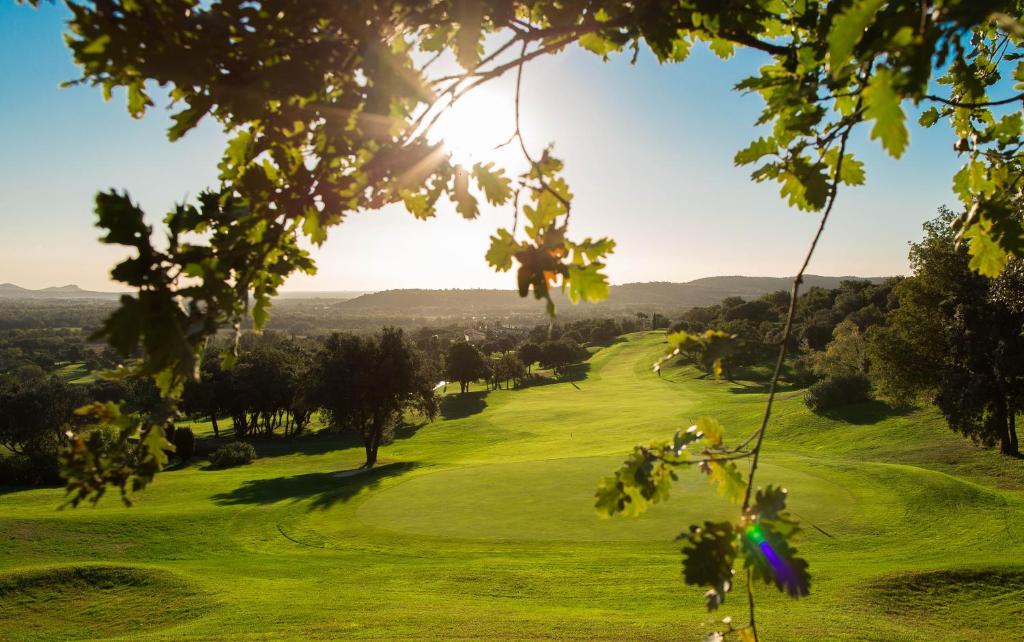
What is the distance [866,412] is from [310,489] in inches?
1358

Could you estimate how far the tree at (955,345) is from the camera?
25.3 metres

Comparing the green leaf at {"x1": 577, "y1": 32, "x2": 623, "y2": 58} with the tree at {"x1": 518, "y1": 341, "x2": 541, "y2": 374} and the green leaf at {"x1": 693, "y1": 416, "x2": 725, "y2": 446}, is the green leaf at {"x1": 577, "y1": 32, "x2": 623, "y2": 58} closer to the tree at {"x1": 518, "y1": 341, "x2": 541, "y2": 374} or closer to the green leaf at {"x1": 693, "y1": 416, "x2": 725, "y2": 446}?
the green leaf at {"x1": 693, "y1": 416, "x2": 725, "y2": 446}

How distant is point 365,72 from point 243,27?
42cm

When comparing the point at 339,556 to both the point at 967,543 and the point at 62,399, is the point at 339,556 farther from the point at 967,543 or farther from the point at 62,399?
the point at 62,399

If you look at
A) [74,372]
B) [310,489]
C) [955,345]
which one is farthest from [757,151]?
[74,372]

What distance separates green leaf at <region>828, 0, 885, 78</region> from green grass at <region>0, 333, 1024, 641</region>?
1084 centimetres

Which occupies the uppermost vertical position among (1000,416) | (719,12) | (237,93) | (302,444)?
(719,12)

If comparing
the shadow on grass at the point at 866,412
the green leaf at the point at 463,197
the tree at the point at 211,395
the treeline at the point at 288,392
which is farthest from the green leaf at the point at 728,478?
the tree at the point at 211,395

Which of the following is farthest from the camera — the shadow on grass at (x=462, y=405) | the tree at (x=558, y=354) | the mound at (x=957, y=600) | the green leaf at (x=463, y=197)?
Answer: the tree at (x=558, y=354)

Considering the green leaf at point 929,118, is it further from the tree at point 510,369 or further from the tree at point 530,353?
the tree at point 530,353

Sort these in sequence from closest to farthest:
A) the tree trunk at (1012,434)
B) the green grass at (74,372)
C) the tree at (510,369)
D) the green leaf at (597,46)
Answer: the green leaf at (597,46), the tree trunk at (1012,434), the tree at (510,369), the green grass at (74,372)

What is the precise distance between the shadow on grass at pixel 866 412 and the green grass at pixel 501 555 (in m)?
3.29

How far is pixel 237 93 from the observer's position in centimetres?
181

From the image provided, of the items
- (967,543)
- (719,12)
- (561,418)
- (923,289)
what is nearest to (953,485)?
(967,543)
